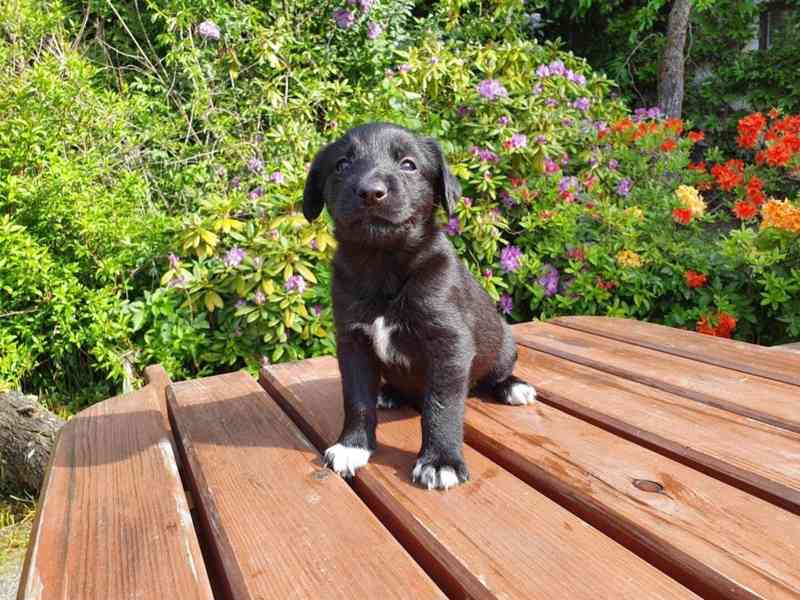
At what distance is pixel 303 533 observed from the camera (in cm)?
116

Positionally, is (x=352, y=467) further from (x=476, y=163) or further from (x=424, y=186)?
(x=476, y=163)

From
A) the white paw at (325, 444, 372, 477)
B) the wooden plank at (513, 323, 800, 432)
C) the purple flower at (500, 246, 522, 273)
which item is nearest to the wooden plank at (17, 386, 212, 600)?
the white paw at (325, 444, 372, 477)

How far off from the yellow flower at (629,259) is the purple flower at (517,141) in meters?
1.00

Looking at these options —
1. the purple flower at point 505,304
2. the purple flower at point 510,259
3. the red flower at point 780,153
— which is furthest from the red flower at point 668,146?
the purple flower at point 505,304

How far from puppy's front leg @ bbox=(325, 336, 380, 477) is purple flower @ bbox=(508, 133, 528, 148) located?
9.32 feet

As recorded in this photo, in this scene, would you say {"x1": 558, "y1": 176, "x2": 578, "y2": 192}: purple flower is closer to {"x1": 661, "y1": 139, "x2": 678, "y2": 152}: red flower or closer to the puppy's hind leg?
{"x1": 661, "y1": 139, "x2": 678, "y2": 152}: red flower

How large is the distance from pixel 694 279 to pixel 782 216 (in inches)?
22.7

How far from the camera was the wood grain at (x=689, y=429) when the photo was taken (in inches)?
51.2

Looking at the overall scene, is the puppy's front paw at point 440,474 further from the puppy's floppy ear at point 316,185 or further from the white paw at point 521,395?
the puppy's floppy ear at point 316,185

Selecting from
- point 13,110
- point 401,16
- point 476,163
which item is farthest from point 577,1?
point 13,110

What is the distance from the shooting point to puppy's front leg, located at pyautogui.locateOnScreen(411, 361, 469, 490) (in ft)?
4.49

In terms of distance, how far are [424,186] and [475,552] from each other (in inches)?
44.1

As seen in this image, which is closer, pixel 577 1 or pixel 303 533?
pixel 303 533

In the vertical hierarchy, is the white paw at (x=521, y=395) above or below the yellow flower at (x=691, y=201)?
below
